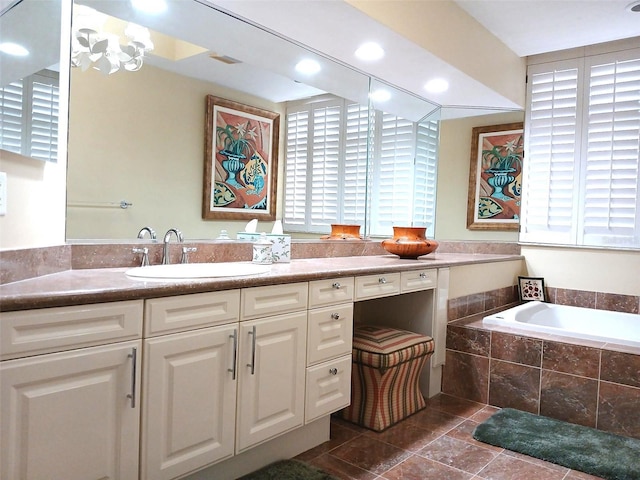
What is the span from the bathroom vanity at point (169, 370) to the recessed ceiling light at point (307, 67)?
4.14 ft

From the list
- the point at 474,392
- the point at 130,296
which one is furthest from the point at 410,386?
the point at 130,296

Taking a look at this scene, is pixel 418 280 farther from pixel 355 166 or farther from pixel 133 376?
pixel 133 376

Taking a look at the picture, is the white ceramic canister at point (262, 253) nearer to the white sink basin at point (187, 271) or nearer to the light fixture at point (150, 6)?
the white sink basin at point (187, 271)

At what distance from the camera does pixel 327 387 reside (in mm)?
2119

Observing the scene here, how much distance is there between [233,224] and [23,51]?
1.25 m

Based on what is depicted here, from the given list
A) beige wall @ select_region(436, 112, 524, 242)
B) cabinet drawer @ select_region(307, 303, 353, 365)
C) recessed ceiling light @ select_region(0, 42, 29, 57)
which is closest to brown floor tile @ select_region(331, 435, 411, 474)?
cabinet drawer @ select_region(307, 303, 353, 365)

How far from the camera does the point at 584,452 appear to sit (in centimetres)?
216

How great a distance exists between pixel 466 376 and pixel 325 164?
1.57m

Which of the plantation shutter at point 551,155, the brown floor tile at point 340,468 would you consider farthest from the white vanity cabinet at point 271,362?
the plantation shutter at point 551,155

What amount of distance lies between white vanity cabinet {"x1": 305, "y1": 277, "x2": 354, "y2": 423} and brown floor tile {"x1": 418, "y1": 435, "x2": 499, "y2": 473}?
0.44m

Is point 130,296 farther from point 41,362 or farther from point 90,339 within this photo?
point 41,362

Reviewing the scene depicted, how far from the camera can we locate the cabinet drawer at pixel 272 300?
1723 millimetres

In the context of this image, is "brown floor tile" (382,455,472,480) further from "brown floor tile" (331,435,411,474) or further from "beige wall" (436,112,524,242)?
"beige wall" (436,112,524,242)

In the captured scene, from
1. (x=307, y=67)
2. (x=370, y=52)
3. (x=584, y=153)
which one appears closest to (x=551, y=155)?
(x=584, y=153)
